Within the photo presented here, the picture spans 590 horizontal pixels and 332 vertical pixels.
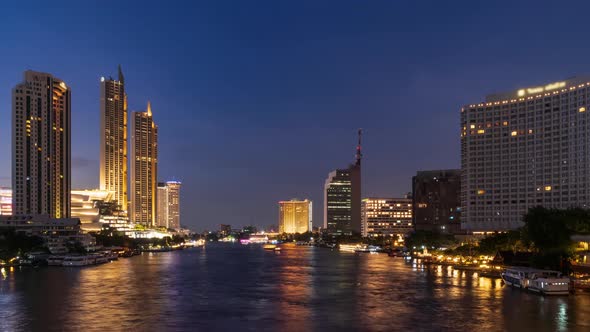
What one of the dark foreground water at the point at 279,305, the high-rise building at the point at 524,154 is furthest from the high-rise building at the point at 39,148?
the high-rise building at the point at 524,154

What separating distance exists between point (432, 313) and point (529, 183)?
358 ft

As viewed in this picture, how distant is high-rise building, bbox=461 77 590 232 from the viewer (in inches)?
5463

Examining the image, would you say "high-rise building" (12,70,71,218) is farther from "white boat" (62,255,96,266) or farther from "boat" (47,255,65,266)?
"white boat" (62,255,96,266)

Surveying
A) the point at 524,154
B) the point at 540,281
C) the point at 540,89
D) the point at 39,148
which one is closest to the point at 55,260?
the point at 39,148

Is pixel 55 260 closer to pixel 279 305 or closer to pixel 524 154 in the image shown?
pixel 279 305

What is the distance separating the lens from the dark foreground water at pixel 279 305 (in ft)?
147

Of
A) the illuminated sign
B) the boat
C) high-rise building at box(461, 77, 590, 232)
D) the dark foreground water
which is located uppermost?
the illuminated sign

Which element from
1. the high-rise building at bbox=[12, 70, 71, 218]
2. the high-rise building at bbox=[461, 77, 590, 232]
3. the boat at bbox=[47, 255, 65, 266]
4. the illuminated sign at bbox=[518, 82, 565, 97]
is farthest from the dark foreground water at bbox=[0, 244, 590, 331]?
the high-rise building at bbox=[12, 70, 71, 218]

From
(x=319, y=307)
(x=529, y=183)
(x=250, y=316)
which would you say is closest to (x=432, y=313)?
(x=319, y=307)

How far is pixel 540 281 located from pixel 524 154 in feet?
316

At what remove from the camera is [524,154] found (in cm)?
15088

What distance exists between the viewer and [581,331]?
138 feet

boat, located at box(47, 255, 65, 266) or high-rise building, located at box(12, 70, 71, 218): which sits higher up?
high-rise building, located at box(12, 70, 71, 218)

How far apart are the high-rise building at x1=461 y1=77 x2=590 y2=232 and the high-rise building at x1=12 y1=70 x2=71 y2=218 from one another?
115 m
